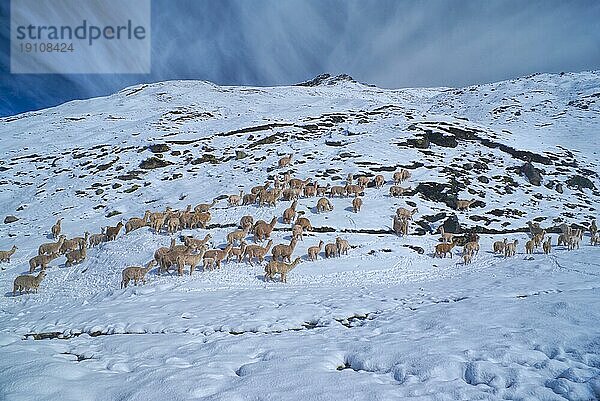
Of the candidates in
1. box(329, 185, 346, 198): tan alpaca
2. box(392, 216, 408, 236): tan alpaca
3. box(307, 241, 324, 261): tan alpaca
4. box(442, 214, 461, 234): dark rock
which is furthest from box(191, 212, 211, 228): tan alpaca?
box(442, 214, 461, 234): dark rock

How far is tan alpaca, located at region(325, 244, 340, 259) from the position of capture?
1590 cm

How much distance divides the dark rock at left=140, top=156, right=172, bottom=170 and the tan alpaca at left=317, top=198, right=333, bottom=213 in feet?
60.8

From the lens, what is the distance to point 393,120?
129 ft

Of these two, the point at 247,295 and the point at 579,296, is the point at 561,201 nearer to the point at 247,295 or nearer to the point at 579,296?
the point at 579,296

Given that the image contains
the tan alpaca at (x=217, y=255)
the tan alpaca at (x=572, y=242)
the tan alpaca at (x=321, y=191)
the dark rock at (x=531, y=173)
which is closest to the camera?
the tan alpaca at (x=217, y=255)

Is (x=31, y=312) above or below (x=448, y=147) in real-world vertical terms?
below

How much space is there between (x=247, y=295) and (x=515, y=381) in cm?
879

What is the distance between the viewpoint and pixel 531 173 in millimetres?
25953

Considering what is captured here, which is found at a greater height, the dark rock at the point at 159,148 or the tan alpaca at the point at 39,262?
the dark rock at the point at 159,148

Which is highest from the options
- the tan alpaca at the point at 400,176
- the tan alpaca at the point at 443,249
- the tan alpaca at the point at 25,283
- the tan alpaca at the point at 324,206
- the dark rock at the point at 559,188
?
the tan alpaca at the point at 400,176

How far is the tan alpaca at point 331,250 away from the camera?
15902mm

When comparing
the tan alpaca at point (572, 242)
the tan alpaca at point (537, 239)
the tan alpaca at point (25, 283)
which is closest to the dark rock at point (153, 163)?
the tan alpaca at point (25, 283)

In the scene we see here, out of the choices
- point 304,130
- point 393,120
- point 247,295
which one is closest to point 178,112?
point 304,130

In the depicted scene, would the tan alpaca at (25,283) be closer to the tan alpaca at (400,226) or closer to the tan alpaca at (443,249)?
the tan alpaca at (400,226)
